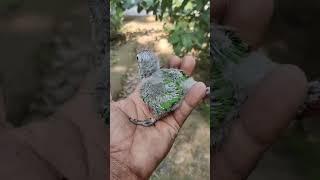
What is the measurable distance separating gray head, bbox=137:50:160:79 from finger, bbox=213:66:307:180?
24 cm

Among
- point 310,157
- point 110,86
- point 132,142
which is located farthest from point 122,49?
point 310,157

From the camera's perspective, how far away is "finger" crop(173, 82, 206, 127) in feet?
3.66

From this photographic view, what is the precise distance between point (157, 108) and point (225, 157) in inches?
8.1

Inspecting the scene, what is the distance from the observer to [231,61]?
1118 mm

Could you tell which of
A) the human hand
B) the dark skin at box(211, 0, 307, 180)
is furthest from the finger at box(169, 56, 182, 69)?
the dark skin at box(211, 0, 307, 180)

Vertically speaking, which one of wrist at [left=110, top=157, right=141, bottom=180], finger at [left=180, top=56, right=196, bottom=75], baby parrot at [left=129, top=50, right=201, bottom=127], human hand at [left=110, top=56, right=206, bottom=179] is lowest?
wrist at [left=110, top=157, right=141, bottom=180]

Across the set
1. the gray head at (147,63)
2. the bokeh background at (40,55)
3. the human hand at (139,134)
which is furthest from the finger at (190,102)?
the bokeh background at (40,55)

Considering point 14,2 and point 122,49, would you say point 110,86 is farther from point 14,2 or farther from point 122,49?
point 14,2

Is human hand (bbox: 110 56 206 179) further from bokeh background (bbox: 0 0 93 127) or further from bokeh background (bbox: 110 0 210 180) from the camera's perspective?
bokeh background (bbox: 0 0 93 127)

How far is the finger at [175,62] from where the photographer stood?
3.71 feet

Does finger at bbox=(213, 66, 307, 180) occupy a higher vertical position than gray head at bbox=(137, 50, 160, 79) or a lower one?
lower

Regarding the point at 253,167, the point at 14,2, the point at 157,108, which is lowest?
the point at 253,167

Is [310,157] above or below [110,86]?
below

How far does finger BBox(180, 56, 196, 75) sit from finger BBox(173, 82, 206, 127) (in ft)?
0.13
